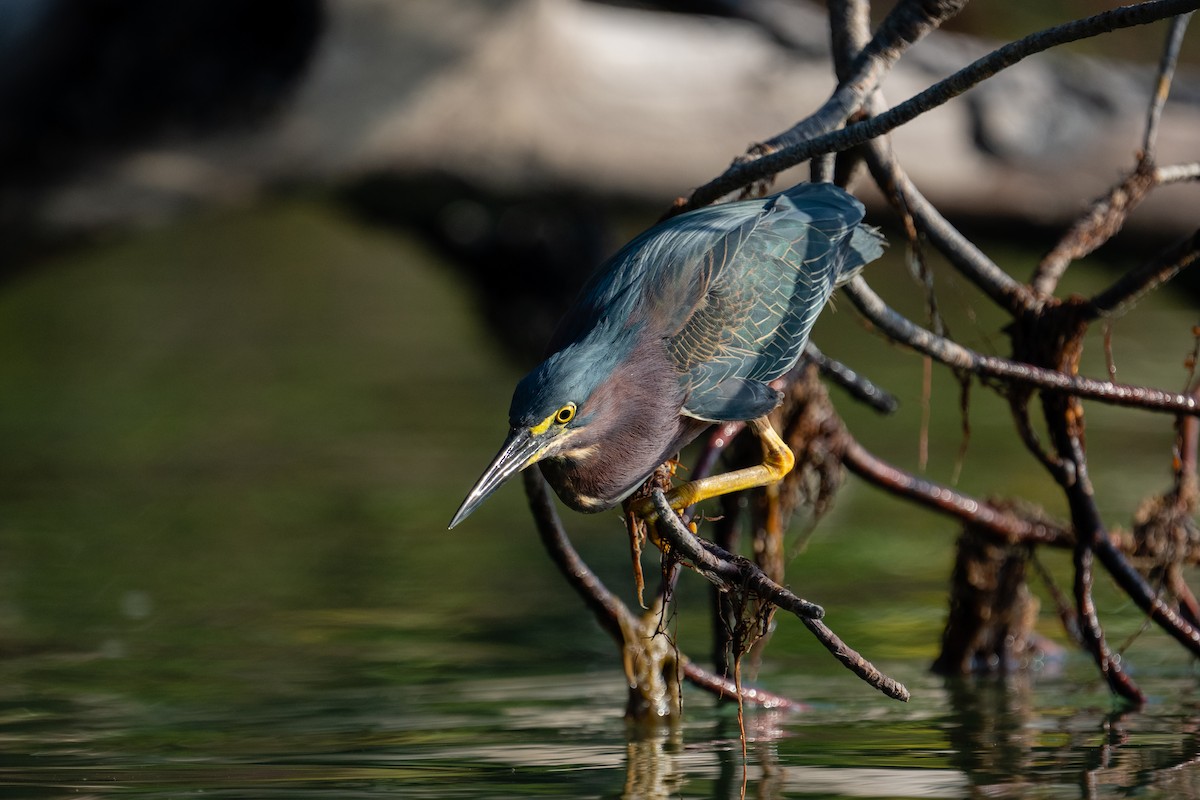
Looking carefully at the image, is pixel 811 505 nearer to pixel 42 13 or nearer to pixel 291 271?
pixel 42 13

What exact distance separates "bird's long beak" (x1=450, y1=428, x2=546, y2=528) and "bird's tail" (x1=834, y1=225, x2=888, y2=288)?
2.52 ft

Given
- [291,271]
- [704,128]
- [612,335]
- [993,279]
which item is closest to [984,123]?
[704,128]

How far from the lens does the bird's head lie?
248 centimetres

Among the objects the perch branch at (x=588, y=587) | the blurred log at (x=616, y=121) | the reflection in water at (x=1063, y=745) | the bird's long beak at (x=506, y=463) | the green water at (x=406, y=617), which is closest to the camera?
the bird's long beak at (x=506, y=463)

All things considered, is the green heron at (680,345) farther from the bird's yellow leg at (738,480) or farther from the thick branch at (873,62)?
the thick branch at (873,62)

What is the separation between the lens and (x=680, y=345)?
2727mm

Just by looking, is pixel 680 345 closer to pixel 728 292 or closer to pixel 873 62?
pixel 728 292

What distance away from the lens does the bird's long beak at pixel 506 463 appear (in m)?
2.47

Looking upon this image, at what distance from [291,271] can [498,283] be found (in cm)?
654

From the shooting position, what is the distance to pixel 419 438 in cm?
785

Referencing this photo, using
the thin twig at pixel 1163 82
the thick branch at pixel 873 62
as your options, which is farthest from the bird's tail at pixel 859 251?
the thin twig at pixel 1163 82

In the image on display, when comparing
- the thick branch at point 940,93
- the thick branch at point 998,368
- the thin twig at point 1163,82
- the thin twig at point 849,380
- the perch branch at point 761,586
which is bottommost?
the perch branch at point 761,586

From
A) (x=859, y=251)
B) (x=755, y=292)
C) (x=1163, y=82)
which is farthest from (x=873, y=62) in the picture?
(x=1163, y=82)

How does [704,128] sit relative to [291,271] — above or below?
below
